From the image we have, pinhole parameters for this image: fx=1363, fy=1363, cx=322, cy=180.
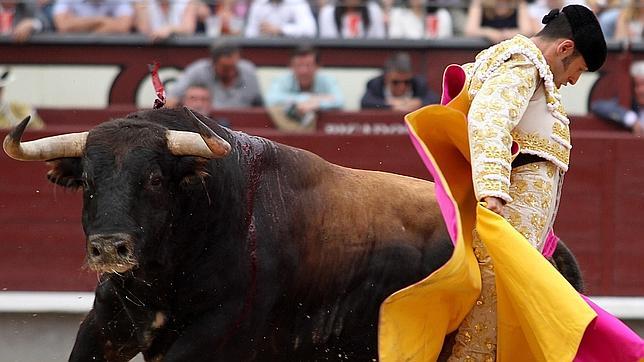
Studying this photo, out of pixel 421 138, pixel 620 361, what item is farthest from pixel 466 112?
pixel 620 361

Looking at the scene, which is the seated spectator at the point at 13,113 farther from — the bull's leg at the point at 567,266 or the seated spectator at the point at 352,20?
the bull's leg at the point at 567,266

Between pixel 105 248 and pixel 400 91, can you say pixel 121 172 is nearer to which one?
pixel 105 248

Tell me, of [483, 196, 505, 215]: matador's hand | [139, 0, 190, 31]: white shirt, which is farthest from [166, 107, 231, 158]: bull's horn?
[139, 0, 190, 31]: white shirt

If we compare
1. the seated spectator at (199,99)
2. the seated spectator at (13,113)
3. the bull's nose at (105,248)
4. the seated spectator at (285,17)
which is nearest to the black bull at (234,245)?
the bull's nose at (105,248)

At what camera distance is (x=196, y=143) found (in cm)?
389

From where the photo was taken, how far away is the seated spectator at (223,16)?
796 centimetres

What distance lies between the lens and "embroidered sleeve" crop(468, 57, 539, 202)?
12.3 ft

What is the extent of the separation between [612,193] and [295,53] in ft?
6.06

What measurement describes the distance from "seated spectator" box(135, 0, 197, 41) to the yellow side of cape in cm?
401

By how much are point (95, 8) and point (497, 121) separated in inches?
184

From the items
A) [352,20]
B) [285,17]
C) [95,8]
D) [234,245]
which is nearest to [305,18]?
[285,17]

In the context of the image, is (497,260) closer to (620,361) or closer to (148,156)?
(620,361)

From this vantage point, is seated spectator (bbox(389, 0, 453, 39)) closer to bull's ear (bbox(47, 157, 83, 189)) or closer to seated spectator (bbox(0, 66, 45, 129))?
seated spectator (bbox(0, 66, 45, 129))

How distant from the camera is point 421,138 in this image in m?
4.14
